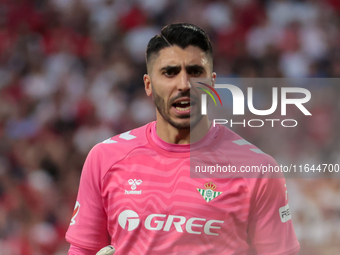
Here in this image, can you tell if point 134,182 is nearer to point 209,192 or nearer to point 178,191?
point 178,191

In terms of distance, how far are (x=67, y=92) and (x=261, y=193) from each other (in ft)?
8.16

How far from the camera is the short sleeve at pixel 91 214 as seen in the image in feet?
5.99

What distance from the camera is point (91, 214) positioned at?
1837 mm

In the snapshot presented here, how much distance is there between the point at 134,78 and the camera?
11.7 ft

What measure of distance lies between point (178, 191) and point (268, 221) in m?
0.42

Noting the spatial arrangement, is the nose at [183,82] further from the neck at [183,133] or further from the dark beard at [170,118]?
the neck at [183,133]

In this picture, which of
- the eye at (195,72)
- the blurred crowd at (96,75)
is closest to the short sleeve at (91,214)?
the eye at (195,72)

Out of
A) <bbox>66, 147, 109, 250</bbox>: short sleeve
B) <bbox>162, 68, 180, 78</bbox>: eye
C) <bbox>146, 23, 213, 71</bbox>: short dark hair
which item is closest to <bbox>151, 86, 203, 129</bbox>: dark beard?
<bbox>162, 68, 180, 78</bbox>: eye

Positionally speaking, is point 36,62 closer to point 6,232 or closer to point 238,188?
point 6,232

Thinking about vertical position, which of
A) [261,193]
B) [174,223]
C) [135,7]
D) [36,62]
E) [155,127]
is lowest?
[174,223]

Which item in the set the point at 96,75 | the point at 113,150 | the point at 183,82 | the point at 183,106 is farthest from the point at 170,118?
the point at 96,75

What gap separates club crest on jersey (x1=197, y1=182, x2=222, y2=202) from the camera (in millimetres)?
1713

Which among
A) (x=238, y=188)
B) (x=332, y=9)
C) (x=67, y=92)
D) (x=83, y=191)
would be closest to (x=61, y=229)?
(x=67, y=92)

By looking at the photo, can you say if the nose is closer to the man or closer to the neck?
the man
